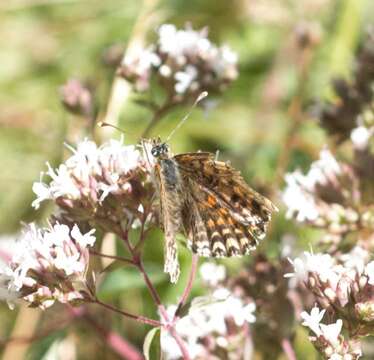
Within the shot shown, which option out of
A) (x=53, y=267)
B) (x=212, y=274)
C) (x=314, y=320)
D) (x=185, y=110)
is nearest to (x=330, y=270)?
(x=314, y=320)

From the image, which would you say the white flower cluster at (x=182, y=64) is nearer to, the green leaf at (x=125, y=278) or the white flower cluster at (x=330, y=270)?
the green leaf at (x=125, y=278)

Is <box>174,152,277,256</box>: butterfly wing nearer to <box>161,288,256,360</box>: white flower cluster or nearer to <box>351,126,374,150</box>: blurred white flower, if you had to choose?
<box>161,288,256,360</box>: white flower cluster

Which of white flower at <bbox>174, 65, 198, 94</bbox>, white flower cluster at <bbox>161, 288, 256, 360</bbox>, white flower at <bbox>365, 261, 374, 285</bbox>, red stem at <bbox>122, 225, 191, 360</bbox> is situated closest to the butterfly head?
red stem at <bbox>122, 225, 191, 360</bbox>

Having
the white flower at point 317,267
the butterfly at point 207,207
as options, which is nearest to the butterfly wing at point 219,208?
the butterfly at point 207,207

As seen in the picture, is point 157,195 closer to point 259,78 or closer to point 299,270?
point 299,270

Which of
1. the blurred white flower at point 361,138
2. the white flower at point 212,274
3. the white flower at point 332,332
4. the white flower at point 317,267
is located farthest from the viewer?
the blurred white flower at point 361,138

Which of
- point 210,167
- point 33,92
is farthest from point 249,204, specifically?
point 33,92
